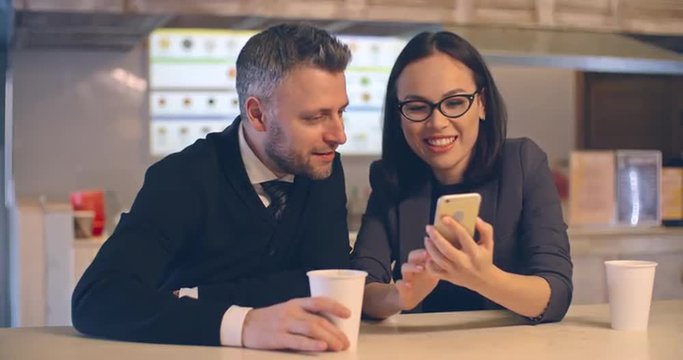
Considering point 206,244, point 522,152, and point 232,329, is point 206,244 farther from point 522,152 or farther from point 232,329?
point 522,152

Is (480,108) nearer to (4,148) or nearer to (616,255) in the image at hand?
(616,255)

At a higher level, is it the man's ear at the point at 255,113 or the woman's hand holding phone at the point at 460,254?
the man's ear at the point at 255,113

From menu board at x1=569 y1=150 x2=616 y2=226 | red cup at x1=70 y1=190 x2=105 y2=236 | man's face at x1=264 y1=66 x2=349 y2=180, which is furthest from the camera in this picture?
menu board at x1=569 y1=150 x2=616 y2=226

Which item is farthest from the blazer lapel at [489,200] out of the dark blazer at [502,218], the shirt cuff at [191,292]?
the shirt cuff at [191,292]

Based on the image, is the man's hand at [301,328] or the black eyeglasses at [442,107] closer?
the man's hand at [301,328]

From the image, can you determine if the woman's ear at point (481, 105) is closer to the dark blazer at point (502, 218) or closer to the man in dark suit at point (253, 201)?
the dark blazer at point (502, 218)

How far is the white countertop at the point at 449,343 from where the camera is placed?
51.0 inches

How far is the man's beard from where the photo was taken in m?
1.58

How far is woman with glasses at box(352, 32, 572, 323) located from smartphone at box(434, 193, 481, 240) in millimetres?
306

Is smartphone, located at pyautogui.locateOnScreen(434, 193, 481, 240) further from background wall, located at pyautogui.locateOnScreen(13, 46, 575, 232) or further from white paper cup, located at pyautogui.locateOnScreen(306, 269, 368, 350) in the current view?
background wall, located at pyautogui.locateOnScreen(13, 46, 575, 232)

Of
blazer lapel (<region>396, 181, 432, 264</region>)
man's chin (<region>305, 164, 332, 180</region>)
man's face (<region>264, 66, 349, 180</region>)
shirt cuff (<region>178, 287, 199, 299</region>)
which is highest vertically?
man's face (<region>264, 66, 349, 180</region>)

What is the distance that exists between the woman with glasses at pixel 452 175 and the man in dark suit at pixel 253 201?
14 cm

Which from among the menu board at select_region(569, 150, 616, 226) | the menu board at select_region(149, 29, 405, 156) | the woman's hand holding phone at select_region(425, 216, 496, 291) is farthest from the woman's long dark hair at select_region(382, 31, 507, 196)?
the menu board at select_region(149, 29, 405, 156)

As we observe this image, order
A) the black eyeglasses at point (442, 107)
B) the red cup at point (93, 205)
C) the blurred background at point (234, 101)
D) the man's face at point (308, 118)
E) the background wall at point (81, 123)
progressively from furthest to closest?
1. the background wall at point (81, 123)
2. the red cup at point (93, 205)
3. the blurred background at point (234, 101)
4. the black eyeglasses at point (442, 107)
5. the man's face at point (308, 118)
